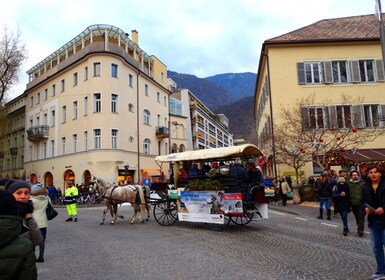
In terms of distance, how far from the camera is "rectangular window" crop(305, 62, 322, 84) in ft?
89.5

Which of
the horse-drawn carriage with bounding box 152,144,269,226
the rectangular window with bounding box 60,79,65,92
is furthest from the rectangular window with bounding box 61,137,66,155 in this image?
the horse-drawn carriage with bounding box 152,144,269,226

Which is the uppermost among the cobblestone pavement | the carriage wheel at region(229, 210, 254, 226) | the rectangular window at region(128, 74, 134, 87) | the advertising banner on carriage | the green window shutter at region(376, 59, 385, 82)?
the rectangular window at region(128, 74, 134, 87)

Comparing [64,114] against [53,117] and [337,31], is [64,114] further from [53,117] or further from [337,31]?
[337,31]

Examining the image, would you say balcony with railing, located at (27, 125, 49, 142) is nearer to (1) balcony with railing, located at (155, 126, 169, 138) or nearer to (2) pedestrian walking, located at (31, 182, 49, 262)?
(1) balcony with railing, located at (155, 126, 169, 138)

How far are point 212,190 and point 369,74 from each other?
21.3 m

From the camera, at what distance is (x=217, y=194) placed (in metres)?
11.9

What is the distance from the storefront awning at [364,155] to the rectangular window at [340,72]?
228 inches

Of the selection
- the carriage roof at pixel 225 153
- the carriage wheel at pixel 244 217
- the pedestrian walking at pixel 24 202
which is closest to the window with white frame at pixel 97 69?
the carriage roof at pixel 225 153

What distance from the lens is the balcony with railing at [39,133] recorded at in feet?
142

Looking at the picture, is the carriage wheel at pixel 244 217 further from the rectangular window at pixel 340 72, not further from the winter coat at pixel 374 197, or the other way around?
the rectangular window at pixel 340 72

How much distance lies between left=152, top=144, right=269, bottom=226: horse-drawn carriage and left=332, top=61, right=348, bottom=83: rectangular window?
1745 cm

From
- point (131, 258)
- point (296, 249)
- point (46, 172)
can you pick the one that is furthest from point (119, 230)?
point (46, 172)

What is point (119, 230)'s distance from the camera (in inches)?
489

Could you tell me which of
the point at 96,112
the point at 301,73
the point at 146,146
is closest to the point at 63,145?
the point at 96,112
